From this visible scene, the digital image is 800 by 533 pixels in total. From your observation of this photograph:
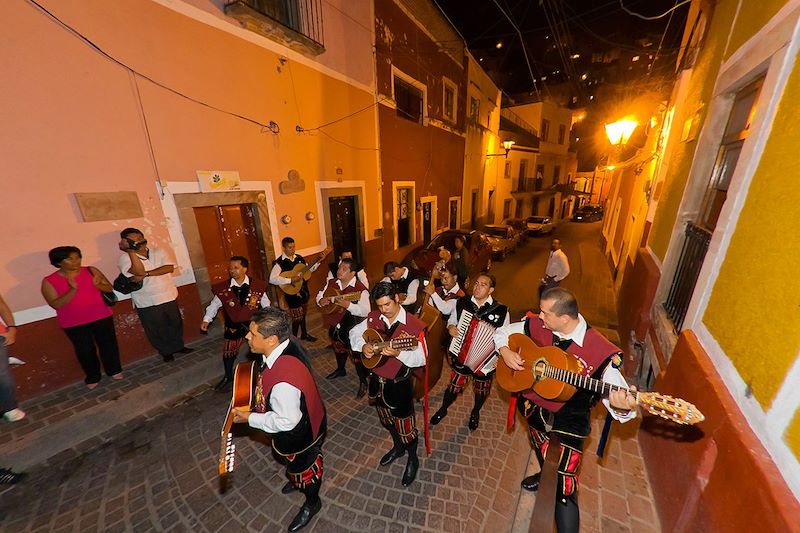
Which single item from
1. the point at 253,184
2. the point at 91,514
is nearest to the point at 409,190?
the point at 253,184

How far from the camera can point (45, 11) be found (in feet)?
12.1

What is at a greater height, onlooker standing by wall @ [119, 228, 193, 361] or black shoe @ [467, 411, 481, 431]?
onlooker standing by wall @ [119, 228, 193, 361]

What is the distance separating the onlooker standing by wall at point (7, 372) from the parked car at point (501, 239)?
44.7 ft

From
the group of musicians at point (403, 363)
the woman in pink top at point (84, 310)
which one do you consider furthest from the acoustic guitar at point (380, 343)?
the woman in pink top at point (84, 310)

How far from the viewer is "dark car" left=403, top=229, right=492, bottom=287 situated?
9.86m

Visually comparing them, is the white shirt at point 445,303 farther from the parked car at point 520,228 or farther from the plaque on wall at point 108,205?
the parked car at point 520,228

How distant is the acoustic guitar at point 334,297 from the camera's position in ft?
15.1

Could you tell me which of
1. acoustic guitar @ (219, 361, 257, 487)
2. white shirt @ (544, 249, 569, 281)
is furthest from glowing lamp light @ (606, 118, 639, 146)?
acoustic guitar @ (219, 361, 257, 487)

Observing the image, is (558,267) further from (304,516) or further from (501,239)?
(501,239)

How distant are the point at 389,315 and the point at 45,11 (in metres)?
5.95

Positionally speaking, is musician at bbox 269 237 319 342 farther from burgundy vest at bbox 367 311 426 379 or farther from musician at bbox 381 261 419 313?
burgundy vest at bbox 367 311 426 379

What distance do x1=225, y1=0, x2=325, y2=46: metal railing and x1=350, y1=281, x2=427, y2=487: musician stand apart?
6.64 m

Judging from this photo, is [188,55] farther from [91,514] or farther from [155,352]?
[91,514]

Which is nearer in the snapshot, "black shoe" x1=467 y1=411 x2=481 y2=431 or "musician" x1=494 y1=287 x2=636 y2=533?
"musician" x1=494 y1=287 x2=636 y2=533
